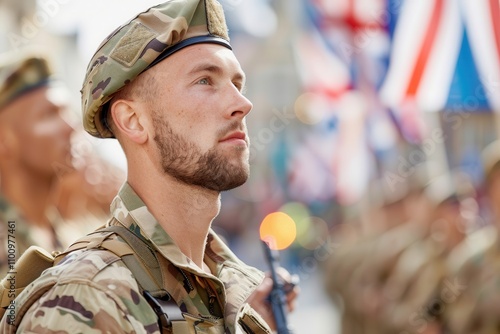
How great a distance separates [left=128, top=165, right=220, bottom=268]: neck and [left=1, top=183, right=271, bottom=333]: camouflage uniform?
42mm

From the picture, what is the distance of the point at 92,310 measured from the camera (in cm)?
224

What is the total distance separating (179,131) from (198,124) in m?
0.05

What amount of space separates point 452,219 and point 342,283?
4188 millimetres

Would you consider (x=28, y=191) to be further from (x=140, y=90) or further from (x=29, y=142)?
(x=140, y=90)

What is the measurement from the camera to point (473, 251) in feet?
31.4

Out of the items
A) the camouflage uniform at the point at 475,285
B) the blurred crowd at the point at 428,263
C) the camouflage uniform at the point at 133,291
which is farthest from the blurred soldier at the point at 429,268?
the camouflage uniform at the point at 133,291

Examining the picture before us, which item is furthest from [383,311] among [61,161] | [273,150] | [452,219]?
[273,150]

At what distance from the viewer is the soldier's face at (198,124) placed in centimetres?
260

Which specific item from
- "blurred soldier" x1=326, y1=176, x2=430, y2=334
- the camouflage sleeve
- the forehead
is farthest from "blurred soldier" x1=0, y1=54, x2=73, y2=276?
"blurred soldier" x1=326, y1=176, x2=430, y2=334

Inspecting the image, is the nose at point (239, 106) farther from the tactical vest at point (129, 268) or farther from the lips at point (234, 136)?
the tactical vest at point (129, 268)

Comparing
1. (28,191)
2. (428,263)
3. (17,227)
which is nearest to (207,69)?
(17,227)

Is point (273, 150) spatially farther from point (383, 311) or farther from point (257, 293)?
point (257, 293)

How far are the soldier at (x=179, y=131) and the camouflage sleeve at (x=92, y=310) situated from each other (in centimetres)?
19

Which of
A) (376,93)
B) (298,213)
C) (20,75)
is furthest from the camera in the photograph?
(298,213)
